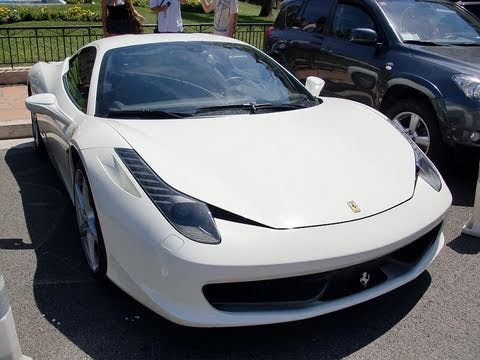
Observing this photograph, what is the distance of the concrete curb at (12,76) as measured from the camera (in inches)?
340

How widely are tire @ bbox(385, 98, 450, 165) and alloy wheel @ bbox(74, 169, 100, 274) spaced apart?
282 cm

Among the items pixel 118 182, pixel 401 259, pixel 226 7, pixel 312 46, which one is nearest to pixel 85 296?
pixel 118 182

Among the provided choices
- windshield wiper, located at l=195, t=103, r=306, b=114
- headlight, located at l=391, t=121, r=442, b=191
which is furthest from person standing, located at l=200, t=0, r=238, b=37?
headlight, located at l=391, t=121, r=442, b=191

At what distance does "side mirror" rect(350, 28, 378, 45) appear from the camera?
555 cm

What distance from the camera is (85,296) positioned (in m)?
3.05

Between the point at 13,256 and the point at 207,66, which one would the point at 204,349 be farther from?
the point at 207,66

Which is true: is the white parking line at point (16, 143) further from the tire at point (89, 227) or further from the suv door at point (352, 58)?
the suv door at point (352, 58)

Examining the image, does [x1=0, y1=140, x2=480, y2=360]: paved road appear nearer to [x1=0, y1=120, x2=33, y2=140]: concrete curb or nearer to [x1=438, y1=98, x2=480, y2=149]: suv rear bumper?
[x1=438, y1=98, x2=480, y2=149]: suv rear bumper

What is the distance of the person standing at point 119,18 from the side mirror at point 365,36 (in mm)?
2917

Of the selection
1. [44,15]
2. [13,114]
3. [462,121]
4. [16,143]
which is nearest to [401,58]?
[462,121]

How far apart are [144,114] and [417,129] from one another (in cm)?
283

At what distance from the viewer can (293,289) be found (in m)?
2.52

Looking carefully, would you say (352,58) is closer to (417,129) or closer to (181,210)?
(417,129)

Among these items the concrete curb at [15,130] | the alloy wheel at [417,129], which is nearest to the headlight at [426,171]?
the alloy wheel at [417,129]
